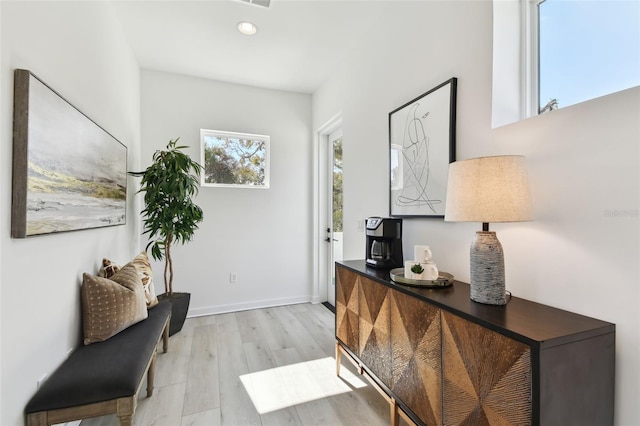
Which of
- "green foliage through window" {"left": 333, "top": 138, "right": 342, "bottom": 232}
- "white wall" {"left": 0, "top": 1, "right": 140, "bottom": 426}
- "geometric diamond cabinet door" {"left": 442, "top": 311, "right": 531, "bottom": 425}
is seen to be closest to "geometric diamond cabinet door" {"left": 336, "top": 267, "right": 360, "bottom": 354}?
"geometric diamond cabinet door" {"left": 442, "top": 311, "right": 531, "bottom": 425}

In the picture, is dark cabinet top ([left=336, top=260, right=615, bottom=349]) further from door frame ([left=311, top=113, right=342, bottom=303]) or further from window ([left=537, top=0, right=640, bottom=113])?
door frame ([left=311, top=113, right=342, bottom=303])

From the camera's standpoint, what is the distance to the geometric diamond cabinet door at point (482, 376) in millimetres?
887

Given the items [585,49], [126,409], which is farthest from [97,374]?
[585,49]

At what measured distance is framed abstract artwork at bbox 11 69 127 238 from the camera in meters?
1.15

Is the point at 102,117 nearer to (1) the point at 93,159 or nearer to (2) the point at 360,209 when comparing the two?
(1) the point at 93,159

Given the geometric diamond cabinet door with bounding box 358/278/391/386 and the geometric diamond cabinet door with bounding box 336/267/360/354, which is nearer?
the geometric diamond cabinet door with bounding box 358/278/391/386

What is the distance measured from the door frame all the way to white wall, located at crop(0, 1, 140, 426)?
2254 mm

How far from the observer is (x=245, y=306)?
3.56 m

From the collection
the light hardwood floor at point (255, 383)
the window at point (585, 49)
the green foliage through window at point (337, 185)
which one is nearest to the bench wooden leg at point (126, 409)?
the light hardwood floor at point (255, 383)

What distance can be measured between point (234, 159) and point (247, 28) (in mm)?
1482

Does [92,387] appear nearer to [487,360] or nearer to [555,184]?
[487,360]

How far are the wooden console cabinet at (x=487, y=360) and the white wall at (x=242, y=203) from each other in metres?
2.27

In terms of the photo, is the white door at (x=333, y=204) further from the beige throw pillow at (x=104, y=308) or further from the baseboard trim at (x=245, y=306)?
the beige throw pillow at (x=104, y=308)

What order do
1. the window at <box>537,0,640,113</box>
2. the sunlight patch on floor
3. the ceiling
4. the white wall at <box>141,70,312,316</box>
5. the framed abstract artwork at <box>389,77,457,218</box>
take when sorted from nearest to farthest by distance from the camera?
1. the window at <box>537,0,640,113</box>
2. the framed abstract artwork at <box>389,77,457,218</box>
3. the sunlight patch on floor
4. the ceiling
5. the white wall at <box>141,70,312,316</box>
